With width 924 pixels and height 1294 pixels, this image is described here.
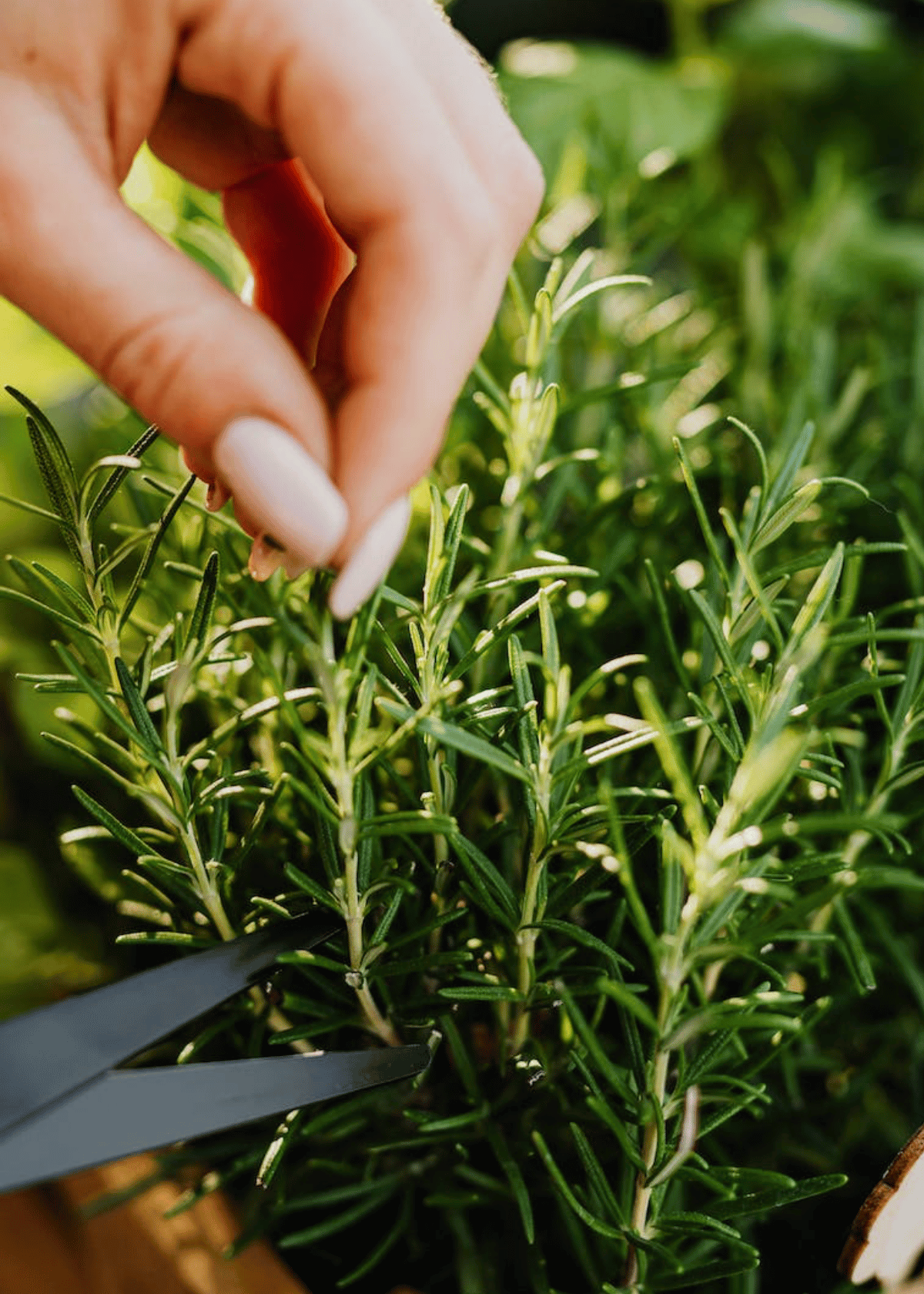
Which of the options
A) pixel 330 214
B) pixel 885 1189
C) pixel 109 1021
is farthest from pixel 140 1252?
pixel 330 214

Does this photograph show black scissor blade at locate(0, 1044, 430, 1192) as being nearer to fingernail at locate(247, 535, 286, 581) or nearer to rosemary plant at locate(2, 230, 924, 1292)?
rosemary plant at locate(2, 230, 924, 1292)

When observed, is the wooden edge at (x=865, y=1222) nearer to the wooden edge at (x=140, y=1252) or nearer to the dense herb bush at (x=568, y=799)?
the dense herb bush at (x=568, y=799)

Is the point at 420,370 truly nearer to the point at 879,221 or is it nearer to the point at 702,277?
the point at 702,277

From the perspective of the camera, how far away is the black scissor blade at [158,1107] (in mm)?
309

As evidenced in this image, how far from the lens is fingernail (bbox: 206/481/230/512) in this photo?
0.41m

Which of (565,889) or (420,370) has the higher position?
(420,370)

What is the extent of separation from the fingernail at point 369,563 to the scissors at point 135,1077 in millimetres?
125

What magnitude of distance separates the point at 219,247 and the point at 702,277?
1.31ft

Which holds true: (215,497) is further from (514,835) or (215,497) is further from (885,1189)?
(885,1189)

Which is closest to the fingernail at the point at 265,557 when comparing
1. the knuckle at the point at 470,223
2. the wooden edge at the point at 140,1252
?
the knuckle at the point at 470,223

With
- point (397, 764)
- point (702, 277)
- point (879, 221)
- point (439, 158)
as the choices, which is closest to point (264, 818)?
point (397, 764)

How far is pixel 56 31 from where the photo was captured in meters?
0.35

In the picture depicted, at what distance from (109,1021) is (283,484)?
0.18m

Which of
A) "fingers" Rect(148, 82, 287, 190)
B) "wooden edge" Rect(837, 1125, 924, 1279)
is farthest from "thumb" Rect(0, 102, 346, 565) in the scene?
"wooden edge" Rect(837, 1125, 924, 1279)
